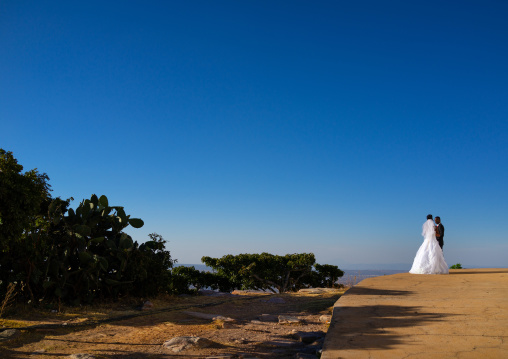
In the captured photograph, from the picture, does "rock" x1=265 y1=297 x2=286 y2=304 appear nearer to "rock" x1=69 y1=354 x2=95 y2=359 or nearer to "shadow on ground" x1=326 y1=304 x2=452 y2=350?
"shadow on ground" x1=326 y1=304 x2=452 y2=350

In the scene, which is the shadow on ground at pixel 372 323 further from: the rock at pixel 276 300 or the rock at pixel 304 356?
the rock at pixel 276 300

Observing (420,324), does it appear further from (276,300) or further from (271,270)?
(271,270)

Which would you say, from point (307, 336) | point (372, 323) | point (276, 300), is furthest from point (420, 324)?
point (276, 300)

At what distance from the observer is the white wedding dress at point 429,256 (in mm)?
12758

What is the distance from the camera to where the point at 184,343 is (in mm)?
5754

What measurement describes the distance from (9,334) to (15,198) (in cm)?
264

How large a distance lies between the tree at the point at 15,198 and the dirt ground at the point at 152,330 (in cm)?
173

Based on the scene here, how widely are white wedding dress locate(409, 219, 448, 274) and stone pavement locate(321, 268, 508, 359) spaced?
4.07 meters

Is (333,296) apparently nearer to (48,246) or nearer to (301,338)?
(301,338)

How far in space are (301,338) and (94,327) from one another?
12.9 feet

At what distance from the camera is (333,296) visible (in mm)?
11328

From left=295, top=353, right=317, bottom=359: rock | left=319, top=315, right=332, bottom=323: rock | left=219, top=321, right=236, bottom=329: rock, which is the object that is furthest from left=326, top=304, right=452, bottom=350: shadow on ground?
left=219, top=321, right=236, bottom=329: rock

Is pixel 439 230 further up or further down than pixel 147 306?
further up

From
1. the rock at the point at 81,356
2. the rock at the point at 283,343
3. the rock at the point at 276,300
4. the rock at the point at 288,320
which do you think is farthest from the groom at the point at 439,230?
the rock at the point at 81,356
